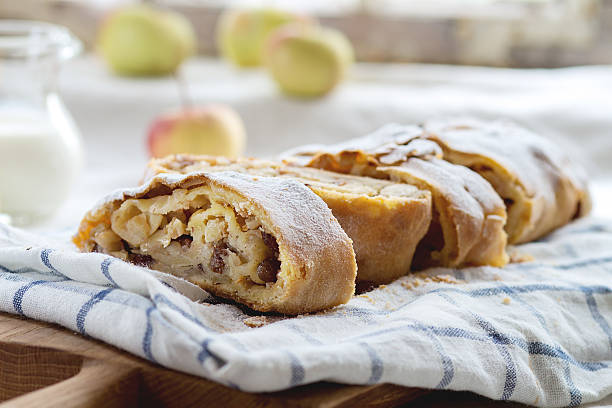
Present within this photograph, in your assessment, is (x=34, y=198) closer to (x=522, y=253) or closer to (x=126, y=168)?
(x=126, y=168)

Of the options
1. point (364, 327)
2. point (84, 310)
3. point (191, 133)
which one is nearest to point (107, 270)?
point (84, 310)

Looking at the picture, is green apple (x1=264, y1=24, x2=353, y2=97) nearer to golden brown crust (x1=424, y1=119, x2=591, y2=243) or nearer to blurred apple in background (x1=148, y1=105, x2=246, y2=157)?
blurred apple in background (x1=148, y1=105, x2=246, y2=157)

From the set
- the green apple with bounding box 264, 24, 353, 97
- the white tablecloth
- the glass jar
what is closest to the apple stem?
the green apple with bounding box 264, 24, 353, 97

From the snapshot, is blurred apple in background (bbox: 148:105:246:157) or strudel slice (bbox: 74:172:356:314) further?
blurred apple in background (bbox: 148:105:246:157)

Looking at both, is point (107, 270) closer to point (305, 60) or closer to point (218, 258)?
point (218, 258)

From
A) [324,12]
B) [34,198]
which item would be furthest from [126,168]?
[324,12]

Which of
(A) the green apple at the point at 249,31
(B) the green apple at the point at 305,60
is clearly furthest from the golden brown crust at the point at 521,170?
(A) the green apple at the point at 249,31
